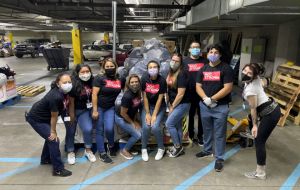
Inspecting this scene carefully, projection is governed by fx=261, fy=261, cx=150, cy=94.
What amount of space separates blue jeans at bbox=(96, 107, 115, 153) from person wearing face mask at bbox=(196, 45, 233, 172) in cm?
140

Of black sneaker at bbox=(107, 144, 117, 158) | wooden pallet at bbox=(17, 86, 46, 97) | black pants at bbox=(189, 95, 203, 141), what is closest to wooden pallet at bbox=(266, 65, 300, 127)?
black pants at bbox=(189, 95, 203, 141)

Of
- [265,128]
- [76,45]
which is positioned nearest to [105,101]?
[265,128]

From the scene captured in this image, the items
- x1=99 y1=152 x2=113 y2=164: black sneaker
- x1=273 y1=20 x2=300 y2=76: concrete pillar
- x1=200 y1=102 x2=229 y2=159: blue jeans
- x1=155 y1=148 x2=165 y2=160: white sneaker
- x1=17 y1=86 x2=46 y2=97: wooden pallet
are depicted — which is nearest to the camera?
x1=200 y1=102 x2=229 y2=159: blue jeans

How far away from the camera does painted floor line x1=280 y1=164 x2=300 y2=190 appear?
3.40m

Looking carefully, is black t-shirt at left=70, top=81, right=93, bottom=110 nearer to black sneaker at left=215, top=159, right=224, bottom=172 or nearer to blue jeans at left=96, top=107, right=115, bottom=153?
blue jeans at left=96, top=107, right=115, bottom=153

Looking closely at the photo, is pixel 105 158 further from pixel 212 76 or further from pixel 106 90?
pixel 212 76

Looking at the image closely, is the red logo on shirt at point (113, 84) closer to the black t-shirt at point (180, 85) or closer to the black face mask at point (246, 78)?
the black t-shirt at point (180, 85)

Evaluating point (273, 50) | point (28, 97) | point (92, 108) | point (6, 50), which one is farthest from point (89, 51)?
point (92, 108)

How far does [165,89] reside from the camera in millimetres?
3982

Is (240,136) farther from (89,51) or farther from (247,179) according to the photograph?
(89,51)

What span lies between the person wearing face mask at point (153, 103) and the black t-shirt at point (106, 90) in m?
0.44

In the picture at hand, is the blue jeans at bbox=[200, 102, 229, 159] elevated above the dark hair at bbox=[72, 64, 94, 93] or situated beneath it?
situated beneath

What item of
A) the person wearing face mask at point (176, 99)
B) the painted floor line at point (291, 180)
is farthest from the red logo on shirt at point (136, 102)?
the painted floor line at point (291, 180)

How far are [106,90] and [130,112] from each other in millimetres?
504
